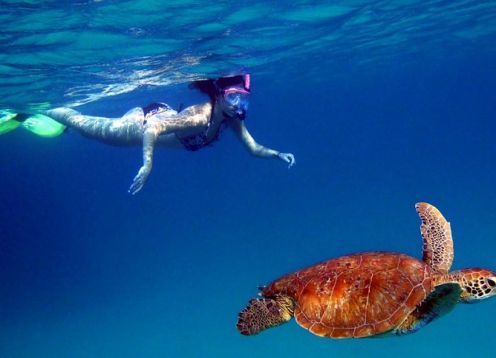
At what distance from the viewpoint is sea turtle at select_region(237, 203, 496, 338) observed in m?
4.85

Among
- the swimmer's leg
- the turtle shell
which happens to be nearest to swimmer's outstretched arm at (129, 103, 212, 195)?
the swimmer's leg

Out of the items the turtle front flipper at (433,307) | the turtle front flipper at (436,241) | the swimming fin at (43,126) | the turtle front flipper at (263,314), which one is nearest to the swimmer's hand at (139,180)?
the turtle front flipper at (263,314)

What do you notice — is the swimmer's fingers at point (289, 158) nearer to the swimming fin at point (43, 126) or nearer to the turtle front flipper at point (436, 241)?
the turtle front flipper at point (436, 241)

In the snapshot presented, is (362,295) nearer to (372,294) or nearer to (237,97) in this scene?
(372,294)

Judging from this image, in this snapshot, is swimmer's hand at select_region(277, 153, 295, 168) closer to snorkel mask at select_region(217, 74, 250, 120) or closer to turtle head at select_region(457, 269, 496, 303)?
snorkel mask at select_region(217, 74, 250, 120)

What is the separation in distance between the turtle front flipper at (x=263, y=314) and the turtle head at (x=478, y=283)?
80.1 inches

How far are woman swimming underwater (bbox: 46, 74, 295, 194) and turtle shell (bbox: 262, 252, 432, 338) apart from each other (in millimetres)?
4425

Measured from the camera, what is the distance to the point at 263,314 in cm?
534

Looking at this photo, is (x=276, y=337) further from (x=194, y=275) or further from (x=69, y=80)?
(x=194, y=275)

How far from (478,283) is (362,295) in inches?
48.3

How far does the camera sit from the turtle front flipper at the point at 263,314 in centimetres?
518

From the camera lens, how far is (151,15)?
1111 cm

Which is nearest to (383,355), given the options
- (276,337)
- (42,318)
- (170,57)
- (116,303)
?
(276,337)

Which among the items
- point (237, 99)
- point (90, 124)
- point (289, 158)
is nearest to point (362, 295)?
point (289, 158)
